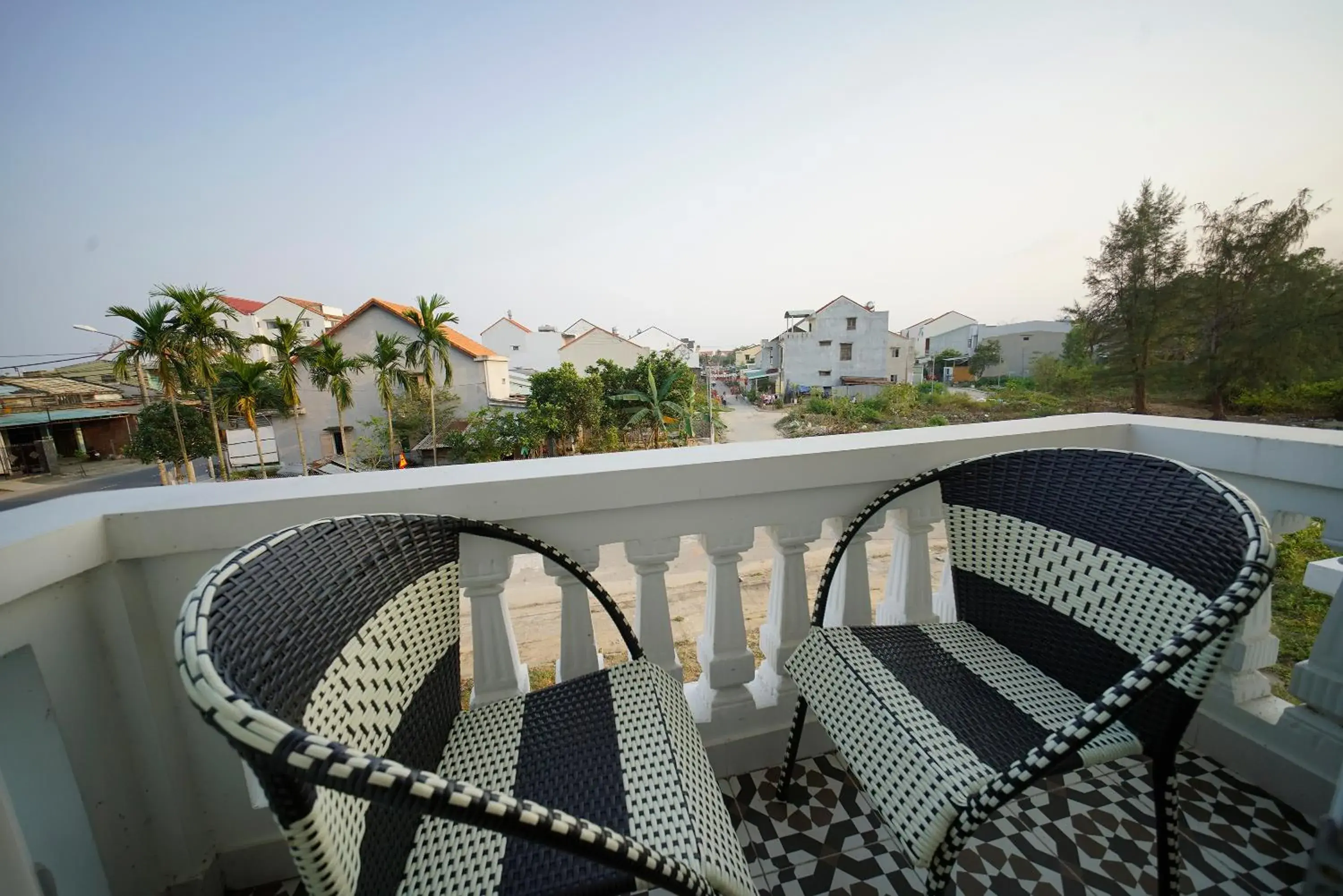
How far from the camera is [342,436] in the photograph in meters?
16.7

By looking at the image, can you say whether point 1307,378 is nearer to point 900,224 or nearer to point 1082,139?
point 1082,139

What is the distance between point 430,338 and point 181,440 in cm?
675

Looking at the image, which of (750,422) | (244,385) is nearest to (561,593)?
(750,422)

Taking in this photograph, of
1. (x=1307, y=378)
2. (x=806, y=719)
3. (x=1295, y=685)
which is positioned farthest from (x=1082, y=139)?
(x=806, y=719)

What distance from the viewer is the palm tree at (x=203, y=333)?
12742 millimetres

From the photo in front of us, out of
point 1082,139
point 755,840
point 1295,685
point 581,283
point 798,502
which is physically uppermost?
point 581,283

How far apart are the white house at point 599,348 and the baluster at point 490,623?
68.1 ft

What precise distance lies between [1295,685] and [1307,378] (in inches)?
384

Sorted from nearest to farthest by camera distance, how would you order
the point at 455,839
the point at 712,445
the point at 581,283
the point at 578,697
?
1. the point at 455,839
2. the point at 578,697
3. the point at 712,445
4. the point at 581,283

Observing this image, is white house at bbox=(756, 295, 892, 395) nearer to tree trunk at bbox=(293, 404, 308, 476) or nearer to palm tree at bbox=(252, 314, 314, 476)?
palm tree at bbox=(252, 314, 314, 476)

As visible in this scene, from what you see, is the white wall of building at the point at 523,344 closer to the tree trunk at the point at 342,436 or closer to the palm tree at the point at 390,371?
the palm tree at the point at 390,371

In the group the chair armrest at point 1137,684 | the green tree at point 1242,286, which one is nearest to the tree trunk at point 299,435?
the chair armrest at point 1137,684

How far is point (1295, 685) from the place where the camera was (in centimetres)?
100

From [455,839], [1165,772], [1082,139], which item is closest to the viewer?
[455,839]
